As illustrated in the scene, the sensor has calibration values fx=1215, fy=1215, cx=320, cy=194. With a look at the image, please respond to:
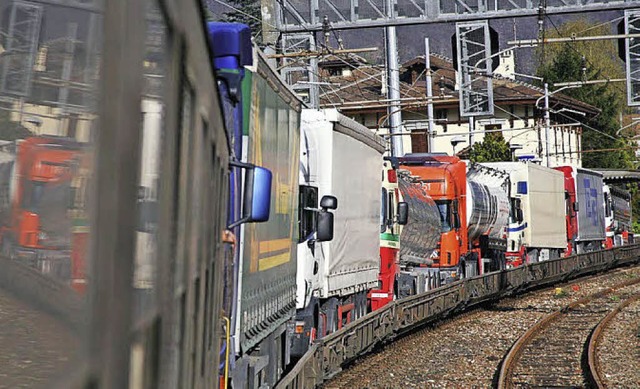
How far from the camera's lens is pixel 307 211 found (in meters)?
12.0

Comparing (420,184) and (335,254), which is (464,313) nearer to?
(420,184)

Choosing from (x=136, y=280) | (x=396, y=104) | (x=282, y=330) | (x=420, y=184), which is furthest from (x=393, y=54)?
(x=136, y=280)

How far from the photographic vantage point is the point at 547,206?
39.7 metres

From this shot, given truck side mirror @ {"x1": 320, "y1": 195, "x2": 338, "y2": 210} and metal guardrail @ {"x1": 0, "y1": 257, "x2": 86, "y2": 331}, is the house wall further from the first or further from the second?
metal guardrail @ {"x1": 0, "y1": 257, "x2": 86, "y2": 331}

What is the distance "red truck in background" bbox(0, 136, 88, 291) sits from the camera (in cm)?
132

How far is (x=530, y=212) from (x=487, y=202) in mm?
7062

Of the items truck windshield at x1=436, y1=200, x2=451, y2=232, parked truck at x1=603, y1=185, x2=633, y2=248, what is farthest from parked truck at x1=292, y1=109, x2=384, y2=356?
parked truck at x1=603, y1=185, x2=633, y2=248

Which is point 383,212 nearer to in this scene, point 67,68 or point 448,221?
point 448,221

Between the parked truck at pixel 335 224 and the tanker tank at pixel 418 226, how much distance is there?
491cm

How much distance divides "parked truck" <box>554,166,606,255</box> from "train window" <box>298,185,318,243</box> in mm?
33062

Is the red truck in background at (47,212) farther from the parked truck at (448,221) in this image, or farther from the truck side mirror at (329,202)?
the parked truck at (448,221)

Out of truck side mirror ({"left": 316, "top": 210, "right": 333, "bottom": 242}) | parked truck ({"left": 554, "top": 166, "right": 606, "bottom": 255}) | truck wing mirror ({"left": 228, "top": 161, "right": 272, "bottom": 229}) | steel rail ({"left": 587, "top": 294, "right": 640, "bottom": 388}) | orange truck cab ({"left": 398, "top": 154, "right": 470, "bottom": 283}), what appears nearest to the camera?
truck wing mirror ({"left": 228, "top": 161, "right": 272, "bottom": 229})

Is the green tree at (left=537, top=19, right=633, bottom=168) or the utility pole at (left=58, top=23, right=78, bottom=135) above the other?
the green tree at (left=537, top=19, right=633, bottom=168)

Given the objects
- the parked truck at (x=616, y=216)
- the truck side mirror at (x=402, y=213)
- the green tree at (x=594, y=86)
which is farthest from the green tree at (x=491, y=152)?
the truck side mirror at (x=402, y=213)
